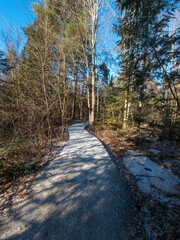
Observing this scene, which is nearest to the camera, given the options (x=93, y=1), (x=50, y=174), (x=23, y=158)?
(x=50, y=174)

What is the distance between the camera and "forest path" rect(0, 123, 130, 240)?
129 cm

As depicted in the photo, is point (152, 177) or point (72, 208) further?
point (152, 177)

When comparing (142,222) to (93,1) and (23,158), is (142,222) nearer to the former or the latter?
(23,158)

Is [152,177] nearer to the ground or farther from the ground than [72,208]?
nearer to the ground

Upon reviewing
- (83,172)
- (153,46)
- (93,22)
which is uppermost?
(93,22)

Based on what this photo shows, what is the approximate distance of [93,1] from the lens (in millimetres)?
7883

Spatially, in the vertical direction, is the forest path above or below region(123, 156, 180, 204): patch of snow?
above

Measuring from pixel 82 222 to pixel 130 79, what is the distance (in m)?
5.45

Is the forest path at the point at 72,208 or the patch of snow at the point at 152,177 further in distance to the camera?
the patch of snow at the point at 152,177

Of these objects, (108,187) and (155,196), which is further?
(108,187)

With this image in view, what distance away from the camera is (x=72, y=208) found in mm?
1596

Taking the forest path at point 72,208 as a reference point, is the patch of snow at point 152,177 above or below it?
below

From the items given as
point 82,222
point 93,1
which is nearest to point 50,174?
point 82,222

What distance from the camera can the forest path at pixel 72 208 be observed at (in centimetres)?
129
